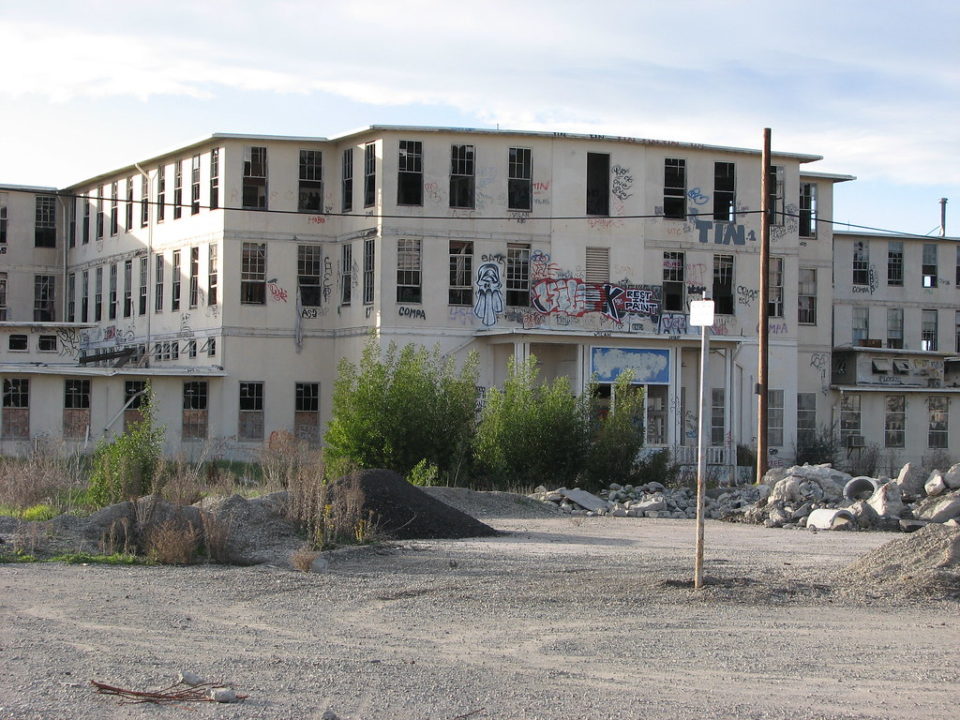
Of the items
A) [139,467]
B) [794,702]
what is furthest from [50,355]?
[794,702]

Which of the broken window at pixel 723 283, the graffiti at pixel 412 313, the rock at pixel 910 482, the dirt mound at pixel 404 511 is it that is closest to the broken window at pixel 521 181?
the graffiti at pixel 412 313

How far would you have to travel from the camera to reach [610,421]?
30.8m

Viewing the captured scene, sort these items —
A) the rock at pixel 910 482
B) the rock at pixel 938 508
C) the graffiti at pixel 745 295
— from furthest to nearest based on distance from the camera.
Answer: the graffiti at pixel 745 295, the rock at pixel 910 482, the rock at pixel 938 508

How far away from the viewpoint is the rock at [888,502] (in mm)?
23891

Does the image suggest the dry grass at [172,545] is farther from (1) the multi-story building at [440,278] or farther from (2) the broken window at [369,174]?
(2) the broken window at [369,174]

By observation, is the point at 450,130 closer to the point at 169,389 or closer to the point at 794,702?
the point at 169,389

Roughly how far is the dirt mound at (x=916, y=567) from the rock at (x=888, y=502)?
30.4 feet

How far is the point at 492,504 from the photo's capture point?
25.9 m

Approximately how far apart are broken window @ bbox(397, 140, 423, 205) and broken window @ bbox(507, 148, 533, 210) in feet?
9.38

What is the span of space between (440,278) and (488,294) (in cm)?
157

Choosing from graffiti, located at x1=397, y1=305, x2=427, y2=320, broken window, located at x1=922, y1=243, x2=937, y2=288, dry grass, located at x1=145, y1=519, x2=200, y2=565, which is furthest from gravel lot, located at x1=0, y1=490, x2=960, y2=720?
broken window, located at x1=922, y1=243, x2=937, y2=288

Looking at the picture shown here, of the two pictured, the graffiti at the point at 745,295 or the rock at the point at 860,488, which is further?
the graffiti at the point at 745,295

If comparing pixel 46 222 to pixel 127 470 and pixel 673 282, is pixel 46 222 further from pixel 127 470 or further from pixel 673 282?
pixel 127 470

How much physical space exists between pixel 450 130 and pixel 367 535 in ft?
77.1
